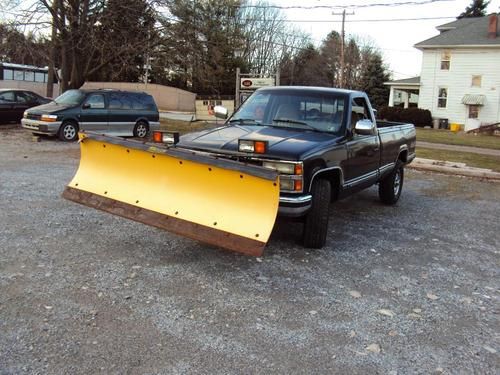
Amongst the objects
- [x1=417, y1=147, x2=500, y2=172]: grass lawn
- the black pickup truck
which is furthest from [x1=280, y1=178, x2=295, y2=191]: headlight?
[x1=417, y1=147, x2=500, y2=172]: grass lawn

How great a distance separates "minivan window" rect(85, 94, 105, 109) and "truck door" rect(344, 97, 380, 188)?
11.3 metres

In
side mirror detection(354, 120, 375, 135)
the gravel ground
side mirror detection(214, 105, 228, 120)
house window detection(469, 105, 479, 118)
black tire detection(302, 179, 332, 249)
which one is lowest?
the gravel ground

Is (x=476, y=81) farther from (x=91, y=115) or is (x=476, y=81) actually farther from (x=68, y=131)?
(x=68, y=131)

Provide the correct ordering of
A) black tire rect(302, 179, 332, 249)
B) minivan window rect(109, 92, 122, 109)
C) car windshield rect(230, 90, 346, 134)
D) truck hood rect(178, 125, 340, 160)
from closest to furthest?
1. truck hood rect(178, 125, 340, 160)
2. black tire rect(302, 179, 332, 249)
3. car windshield rect(230, 90, 346, 134)
4. minivan window rect(109, 92, 122, 109)

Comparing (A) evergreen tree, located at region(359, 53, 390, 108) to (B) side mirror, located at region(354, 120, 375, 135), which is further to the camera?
(A) evergreen tree, located at region(359, 53, 390, 108)

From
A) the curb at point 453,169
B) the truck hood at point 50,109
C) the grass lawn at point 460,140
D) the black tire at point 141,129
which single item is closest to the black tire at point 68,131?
the truck hood at point 50,109

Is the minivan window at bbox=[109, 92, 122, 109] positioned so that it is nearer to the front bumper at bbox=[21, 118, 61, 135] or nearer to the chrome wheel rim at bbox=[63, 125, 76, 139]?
the chrome wheel rim at bbox=[63, 125, 76, 139]

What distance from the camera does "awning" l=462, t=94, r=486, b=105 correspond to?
1387 inches

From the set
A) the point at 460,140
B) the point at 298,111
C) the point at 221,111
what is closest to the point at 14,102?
the point at 221,111

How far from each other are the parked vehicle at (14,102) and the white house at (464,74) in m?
27.7

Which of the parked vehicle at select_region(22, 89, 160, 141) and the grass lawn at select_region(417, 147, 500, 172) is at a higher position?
the parked vehicle at select_region(22, 89, 160, 141)

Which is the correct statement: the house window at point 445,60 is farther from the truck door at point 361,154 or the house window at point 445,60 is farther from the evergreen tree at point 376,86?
the truck door at point 361,154

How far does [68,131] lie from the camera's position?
1622cm

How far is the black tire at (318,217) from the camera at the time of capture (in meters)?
5.69
